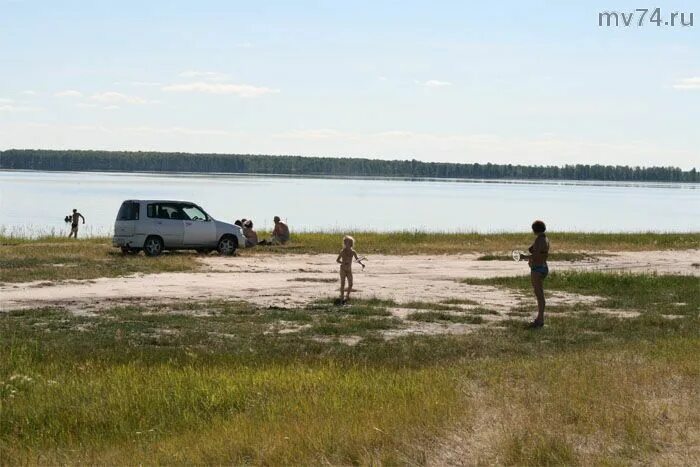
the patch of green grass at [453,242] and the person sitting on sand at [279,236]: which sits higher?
the person sitting on sand at [279,236]

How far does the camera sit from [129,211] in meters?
31.9

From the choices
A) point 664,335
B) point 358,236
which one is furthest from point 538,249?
point 358,236

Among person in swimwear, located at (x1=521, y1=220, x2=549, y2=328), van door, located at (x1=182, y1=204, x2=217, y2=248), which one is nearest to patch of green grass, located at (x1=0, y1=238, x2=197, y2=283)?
van door, located at (x1=182, y1=204, x2=217, y2=248)

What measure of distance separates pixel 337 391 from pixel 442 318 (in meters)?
7.55

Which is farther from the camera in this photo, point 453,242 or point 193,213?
point 453,242

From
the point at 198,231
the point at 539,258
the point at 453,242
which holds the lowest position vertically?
the point at 453,242

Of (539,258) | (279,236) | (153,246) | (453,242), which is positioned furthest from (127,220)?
(539,258)

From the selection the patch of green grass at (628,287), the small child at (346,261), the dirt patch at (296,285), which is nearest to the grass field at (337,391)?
A: the dirt patch at (296,285)

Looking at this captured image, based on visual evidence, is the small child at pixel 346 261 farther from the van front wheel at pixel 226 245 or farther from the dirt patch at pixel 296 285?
the van front wheel at pixel 226 245

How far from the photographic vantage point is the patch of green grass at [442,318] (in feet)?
58.2

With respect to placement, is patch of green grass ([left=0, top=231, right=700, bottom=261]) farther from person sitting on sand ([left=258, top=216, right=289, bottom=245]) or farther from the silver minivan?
the silver minivan

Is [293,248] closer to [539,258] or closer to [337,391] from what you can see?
[539,258]

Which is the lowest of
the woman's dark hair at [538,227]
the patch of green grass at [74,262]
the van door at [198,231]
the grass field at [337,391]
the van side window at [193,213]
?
the patch of green grass at [74,262]

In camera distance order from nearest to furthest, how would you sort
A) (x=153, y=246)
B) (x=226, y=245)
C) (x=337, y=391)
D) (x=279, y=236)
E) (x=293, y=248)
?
(x=337, y=391) → (x=153, y=246) → (x=226, y=245) → (x=293, y=248) → (x=279, y=236)
